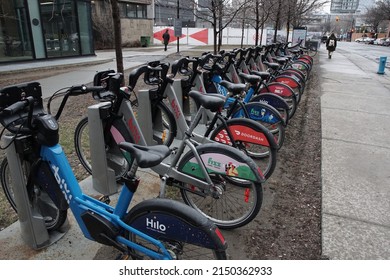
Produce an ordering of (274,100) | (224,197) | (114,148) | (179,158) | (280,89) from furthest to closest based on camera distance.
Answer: (280,89), (274,100), (114,148), (224,197), (179,158)

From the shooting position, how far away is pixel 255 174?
2.54 meters

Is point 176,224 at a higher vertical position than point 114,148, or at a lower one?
higher

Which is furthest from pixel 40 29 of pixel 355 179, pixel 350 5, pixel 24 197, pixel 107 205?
pixel 350 5

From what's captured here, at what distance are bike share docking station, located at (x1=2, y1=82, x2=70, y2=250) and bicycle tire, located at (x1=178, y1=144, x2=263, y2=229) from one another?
1152mm

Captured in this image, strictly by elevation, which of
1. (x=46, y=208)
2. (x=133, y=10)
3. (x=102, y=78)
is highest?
(x=133, y=10)

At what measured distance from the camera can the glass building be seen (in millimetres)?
11562

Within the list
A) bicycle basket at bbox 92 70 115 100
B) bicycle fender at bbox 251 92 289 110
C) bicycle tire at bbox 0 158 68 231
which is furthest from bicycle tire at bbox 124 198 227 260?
bicycle fender at bbox 251 92 289 110

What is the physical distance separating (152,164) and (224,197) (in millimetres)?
1583

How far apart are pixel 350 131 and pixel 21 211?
16.6 feet

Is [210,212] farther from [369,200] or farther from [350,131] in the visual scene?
[350,131]

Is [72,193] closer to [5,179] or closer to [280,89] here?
[5,179]

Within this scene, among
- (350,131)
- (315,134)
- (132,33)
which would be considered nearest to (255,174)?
(315,134)

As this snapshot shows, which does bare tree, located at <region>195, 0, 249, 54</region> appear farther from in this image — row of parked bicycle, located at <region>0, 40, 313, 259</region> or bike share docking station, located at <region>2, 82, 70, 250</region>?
bike share docking station, located at <region>2, 82, 70, 250</region>

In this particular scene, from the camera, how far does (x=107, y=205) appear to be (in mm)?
2137
